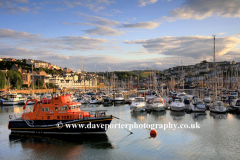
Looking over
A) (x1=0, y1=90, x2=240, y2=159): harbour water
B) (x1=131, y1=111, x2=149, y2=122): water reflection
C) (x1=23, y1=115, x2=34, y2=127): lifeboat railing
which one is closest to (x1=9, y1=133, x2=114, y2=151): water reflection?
(x1=0, y1=90, x2=240, y2=159): harbour water

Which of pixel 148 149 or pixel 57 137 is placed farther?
pixel 57 137

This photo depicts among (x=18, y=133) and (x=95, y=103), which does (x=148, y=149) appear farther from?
(x=95, y=103)

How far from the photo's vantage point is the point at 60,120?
73.8ft

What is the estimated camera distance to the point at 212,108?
36094 millimetres

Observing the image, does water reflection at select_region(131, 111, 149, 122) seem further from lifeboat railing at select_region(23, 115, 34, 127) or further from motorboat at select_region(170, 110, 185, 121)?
lifeboat railing at select_region(23, 115, 34, 127)

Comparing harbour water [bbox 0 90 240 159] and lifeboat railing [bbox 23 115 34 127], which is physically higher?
lifeboat railing [bbox 23 115 34 127]

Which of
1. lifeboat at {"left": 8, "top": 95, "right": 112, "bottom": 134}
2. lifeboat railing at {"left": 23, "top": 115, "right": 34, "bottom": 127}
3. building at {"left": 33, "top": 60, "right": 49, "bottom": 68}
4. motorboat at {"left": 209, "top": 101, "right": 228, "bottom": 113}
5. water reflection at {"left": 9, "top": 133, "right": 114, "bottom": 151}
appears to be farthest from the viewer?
building at {"left": 33, "top": 60, "right": 49, "bottom": 68}

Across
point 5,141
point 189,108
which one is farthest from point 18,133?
point 189,108

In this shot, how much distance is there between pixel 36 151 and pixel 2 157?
2634mm

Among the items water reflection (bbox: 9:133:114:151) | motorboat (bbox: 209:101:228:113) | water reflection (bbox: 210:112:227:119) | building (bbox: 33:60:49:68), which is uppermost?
building (bbox: 33:60:49:68)

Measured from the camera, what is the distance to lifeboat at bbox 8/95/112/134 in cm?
2177

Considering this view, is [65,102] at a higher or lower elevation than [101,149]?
higher

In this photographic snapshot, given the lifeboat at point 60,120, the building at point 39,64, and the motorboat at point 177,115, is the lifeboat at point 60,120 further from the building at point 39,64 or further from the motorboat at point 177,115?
the building at point 39,64

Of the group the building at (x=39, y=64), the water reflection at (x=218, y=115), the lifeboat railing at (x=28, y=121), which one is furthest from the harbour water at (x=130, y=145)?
the building at (x=39, y=64)
